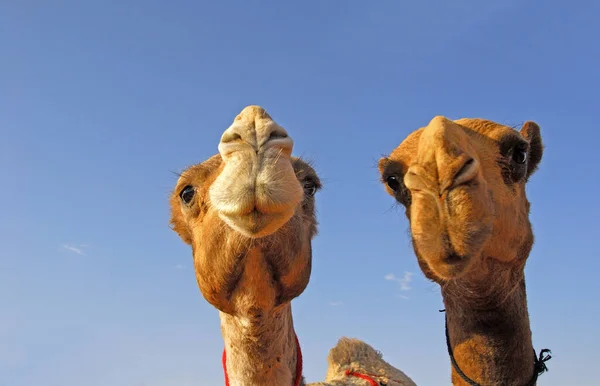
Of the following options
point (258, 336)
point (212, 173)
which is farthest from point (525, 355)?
point (212, 173)

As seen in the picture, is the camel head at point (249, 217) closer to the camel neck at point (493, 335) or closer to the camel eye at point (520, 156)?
the camel neck at point (493, 335)

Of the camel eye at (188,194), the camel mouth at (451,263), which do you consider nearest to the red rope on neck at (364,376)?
the camel eye at (188,194)

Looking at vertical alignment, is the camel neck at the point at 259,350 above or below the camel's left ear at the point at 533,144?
below

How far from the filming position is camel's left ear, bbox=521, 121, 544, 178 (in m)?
4.42

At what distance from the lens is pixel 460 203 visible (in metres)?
3.04

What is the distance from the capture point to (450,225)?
3.07 meters

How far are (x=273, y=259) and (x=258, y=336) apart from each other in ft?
2.87

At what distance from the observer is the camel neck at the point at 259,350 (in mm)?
4699

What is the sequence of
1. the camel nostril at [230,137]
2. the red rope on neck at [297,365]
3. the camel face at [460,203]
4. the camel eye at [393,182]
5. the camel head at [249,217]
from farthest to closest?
the red rope on neck at [297,365]
the camel eye at [393,182]
the camel nostril at [230,137]
the camel head at [249,217]
the camel face at [460,203]

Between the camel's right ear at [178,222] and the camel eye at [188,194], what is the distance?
0.31 metres

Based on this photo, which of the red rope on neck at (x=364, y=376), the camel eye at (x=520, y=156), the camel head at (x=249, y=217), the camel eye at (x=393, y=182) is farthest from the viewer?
the red rope on neck at (x=364, y=376)

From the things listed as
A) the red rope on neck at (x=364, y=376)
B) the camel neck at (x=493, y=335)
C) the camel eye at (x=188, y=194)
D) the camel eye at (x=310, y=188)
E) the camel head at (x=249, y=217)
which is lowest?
the camel neck at (x=493, y=335)

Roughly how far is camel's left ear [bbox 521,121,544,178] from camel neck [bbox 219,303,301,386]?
94.9 inches

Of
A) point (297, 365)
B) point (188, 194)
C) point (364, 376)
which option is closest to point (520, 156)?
point (188, 194)
